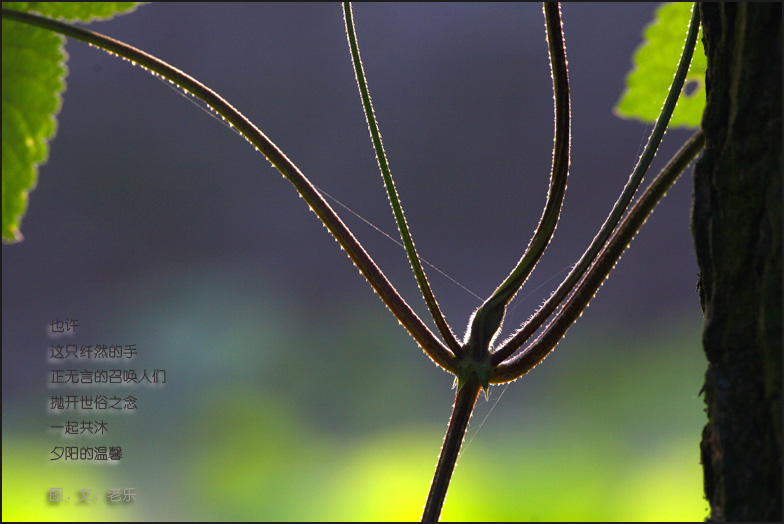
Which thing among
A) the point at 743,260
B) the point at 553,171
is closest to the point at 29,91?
the point at 553,171

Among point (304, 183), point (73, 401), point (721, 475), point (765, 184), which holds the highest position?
point (73, 401)

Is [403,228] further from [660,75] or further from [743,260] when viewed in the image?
[660,75]

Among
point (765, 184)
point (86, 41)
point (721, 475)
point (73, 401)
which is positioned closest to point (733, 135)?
point (765, 184)

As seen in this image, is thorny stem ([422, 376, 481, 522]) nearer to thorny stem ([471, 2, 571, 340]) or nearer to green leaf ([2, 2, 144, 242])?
thorny stem ([471, 2, 571, 340])

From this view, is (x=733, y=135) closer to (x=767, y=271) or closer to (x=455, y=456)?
(x=767, y=271)

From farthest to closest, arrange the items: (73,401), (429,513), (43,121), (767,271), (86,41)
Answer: (73,401) < (43,121) < (86,41) < (429,513) < (767,271)

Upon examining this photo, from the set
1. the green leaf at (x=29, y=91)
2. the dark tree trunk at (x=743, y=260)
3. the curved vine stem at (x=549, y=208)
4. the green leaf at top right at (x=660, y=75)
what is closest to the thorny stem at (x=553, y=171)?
the curved vine stem at (x=549, y=208)
